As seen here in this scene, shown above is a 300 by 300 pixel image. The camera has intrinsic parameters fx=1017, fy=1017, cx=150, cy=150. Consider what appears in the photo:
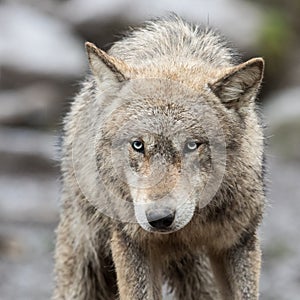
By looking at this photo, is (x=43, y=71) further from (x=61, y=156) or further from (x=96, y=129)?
(x=96, y=129)

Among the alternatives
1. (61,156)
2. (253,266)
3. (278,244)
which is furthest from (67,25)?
Result: (253,266)

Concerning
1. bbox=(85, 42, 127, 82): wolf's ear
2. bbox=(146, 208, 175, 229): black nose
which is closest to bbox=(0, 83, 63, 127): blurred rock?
bbox=(85, 42, 127, 82): wolf's ear

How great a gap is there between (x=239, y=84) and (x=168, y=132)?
63 centimetres

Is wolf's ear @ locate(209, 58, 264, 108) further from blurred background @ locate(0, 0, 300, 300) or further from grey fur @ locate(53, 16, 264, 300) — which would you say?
blurred background @ locate(0, 0, 300, 300)

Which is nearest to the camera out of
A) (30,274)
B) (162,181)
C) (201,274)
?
(162,181)

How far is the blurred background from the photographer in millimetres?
17719

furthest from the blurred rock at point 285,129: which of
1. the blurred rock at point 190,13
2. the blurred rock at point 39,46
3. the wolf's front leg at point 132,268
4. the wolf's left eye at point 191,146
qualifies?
the wolf's left eye at point 191,146

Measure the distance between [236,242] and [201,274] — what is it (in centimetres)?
113

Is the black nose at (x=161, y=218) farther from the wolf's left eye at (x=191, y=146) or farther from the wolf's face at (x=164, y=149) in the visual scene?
the wolf's left eye at (x=191, y=146)

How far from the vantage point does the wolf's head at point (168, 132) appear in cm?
654

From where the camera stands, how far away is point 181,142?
6629 millimetres

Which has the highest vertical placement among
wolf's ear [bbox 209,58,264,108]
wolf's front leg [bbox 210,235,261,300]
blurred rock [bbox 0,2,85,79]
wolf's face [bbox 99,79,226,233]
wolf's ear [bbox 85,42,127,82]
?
blurred rock [bbox 0,2,85,79]

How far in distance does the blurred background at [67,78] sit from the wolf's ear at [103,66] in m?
9.20

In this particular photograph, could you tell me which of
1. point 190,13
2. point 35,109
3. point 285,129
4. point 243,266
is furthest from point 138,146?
point 35,109
